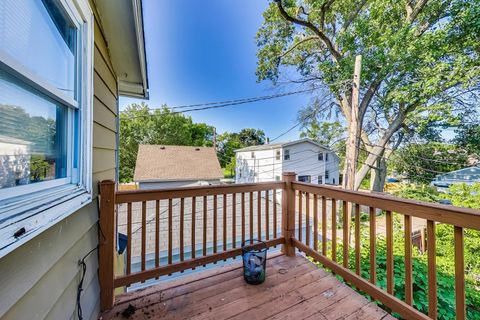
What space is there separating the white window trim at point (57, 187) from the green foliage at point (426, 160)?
14356 mm

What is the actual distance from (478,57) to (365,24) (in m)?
3.82

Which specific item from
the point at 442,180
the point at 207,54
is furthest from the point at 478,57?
the point at 207,54

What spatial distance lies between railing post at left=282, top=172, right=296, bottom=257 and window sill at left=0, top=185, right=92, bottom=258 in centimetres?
205

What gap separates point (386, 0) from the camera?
23.5 feet

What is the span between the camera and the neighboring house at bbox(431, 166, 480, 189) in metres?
10.0

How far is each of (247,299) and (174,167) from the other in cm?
1213

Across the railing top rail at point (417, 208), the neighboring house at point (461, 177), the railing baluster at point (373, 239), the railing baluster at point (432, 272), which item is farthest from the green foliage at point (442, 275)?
the neighboring house at point (461, 177)

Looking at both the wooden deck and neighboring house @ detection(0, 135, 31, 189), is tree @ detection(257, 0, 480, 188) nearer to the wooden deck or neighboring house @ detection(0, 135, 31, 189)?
the wooden deck

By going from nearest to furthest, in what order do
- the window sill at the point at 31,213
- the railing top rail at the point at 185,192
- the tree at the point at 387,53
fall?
the window sill at the point at 31,213 < the railing top rail at the point at 185,192 < the tree at the point at 387,53

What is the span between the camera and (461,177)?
11.3 meters

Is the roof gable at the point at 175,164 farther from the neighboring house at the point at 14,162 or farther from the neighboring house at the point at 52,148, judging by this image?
the neighboring house at the point at 14,162

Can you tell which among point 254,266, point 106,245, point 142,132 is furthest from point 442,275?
point 142,132

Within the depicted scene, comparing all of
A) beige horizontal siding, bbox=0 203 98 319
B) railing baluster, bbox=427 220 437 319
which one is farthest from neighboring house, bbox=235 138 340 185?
beige horizontal siding, bbox=0 203 98 319

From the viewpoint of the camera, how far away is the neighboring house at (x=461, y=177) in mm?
10039
